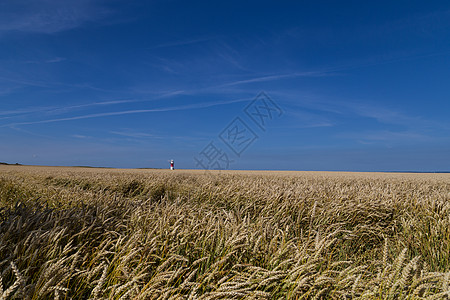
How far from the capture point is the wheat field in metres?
2.05

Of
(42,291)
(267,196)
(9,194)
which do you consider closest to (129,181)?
(9,194)

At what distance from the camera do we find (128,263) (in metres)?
2.43

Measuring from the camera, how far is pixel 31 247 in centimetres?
243

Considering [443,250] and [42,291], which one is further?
[443,250]

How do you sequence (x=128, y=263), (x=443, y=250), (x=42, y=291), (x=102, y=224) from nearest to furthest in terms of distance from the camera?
(x=42, y=291)
(x=128, y=263)
(x=102, y=224)
(x=443, y=250)

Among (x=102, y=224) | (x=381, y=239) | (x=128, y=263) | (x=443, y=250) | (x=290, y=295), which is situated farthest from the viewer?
(x=381, y=239)

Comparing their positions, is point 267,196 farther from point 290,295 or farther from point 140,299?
point 140,299

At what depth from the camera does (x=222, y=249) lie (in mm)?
2797

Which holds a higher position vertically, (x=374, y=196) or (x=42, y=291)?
(x=374, y=196)

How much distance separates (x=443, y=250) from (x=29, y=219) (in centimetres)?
555

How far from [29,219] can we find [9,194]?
6.16 metres

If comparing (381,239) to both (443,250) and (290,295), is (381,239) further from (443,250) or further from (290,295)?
(290,295)

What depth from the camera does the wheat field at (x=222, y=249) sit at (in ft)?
6.73

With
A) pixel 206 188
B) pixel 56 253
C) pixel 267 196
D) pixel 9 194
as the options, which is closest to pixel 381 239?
pixel 267 196
